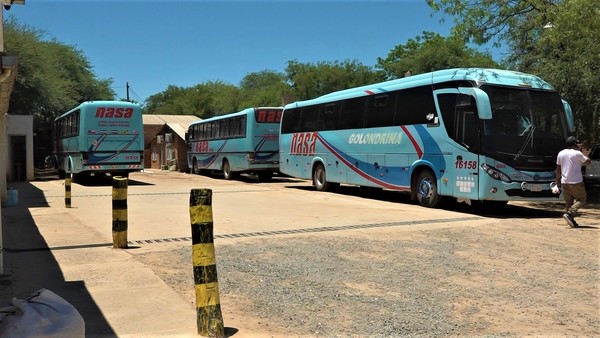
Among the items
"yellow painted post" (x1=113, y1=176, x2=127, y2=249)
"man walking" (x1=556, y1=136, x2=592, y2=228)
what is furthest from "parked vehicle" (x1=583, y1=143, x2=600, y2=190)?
"yellow painted post" (x1=113, y1=176, x2=127, y2=249)

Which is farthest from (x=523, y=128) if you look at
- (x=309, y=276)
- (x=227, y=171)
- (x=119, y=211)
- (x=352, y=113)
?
(x=227, y=171)

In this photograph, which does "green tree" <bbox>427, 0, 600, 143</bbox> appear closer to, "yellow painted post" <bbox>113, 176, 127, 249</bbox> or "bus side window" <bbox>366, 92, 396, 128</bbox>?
"bus side window" <bbox>366, 92, 396, 128</bbox>

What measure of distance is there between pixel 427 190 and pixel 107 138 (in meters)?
14.6

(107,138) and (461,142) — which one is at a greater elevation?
(107,138)

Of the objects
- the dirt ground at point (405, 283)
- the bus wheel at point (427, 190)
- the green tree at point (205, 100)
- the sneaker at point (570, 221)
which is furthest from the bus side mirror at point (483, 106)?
the green tree at point (205, 100)

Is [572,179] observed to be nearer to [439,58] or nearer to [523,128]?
[523,128]

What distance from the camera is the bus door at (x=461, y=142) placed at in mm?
12102

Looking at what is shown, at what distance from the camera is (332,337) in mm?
4359

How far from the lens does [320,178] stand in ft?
64.8

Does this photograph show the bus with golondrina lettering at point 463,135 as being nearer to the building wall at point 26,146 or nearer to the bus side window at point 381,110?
the bus side window at point 381,110

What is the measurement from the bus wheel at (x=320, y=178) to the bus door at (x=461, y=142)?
686cm

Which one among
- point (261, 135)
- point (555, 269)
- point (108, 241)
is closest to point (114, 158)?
point (261, 135)

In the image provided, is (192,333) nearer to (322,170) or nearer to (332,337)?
(332,337)

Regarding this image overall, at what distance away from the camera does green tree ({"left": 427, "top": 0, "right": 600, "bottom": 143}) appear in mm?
12289
